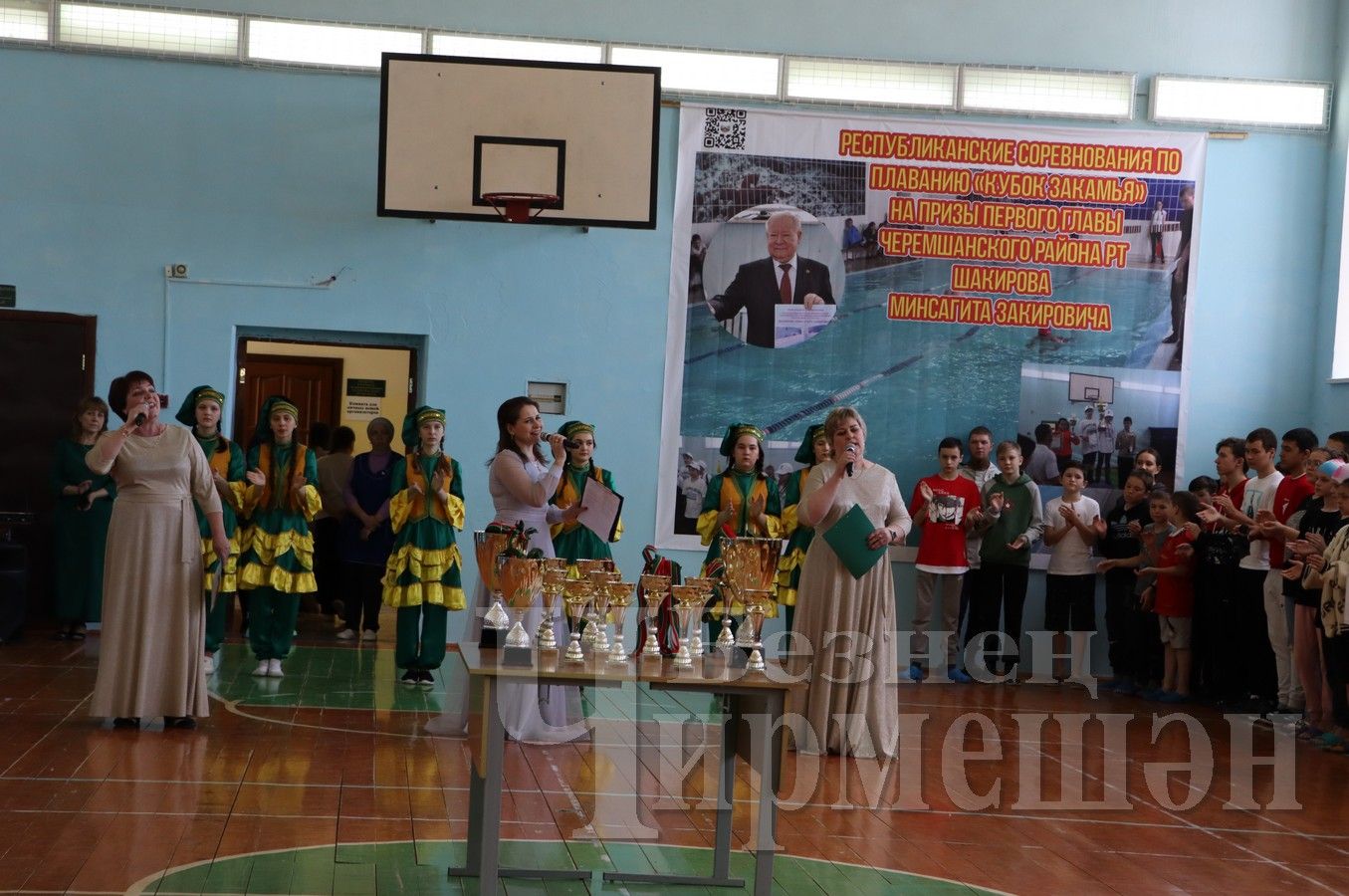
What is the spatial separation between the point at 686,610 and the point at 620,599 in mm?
203

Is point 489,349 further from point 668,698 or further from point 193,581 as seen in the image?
point 193,581

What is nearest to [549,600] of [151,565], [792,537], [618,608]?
[618,608]

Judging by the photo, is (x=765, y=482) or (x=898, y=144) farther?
(x=898, y=144)

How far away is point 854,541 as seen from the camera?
21.8ft

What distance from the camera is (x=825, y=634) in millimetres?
6730

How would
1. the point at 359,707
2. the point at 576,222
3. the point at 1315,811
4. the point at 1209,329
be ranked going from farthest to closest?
the point at 1209,329 < the point at 576,222 < the point at 359,707 < the point at 1315,811

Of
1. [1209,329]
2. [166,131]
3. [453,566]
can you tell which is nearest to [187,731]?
[453,566]

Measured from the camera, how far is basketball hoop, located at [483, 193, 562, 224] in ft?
29.0

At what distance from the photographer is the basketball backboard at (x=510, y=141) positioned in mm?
8922

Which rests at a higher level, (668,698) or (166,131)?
(166,131)

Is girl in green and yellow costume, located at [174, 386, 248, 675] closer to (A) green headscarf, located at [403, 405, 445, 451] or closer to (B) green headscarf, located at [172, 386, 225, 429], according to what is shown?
(B) green headscarf, located at [172, 386, 225, 429]

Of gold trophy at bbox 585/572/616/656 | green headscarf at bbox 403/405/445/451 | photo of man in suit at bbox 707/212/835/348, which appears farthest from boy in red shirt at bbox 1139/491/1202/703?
gold trophy at bbox 585/572/616/656

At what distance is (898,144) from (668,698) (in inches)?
174

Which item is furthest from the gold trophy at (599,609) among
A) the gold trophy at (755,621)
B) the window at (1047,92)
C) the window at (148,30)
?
the window at (1047,92)
